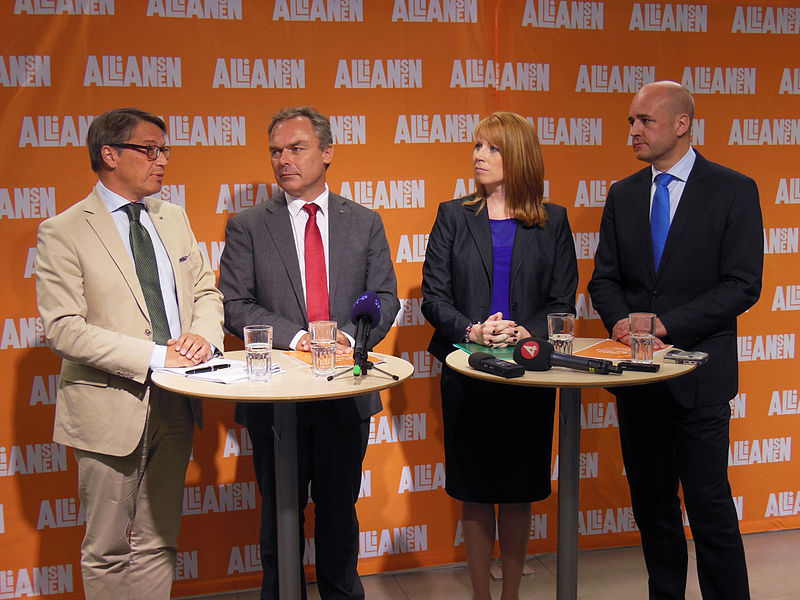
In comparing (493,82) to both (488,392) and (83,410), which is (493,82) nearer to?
(488,392)

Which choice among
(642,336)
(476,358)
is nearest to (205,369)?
(476,358)

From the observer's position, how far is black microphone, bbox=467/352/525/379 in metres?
2.39

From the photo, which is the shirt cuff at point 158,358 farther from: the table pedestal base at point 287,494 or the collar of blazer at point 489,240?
the collar of blazer at point 489,240

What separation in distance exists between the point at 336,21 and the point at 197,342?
1.92 metres

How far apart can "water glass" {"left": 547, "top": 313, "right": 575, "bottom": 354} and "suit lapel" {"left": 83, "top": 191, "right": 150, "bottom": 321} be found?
1.46 m

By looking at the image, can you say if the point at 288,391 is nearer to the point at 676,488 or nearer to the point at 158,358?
the point at 158,358

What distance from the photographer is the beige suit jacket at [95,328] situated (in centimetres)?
262

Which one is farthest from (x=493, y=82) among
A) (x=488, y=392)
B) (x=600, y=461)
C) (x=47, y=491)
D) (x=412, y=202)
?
(x=47, y=491)

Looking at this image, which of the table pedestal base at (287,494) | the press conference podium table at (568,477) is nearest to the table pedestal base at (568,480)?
the press conference podium table at (568,477)

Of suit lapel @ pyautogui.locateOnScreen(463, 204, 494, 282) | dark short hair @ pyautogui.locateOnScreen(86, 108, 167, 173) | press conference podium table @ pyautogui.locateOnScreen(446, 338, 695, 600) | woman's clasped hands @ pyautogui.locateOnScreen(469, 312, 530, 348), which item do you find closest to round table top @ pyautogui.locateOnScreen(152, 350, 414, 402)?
press conference podium table @ pyautogui.locateOnScreen(446, 338, 695, 600)

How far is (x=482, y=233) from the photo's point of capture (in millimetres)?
3188

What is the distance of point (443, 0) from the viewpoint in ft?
12.8

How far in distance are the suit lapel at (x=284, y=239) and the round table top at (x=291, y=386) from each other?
56 cm

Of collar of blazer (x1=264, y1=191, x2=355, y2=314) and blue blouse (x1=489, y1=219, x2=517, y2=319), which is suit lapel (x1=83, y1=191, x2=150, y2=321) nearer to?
collar of blazer (x1=264, y1=191, x2=355, y2=314)
